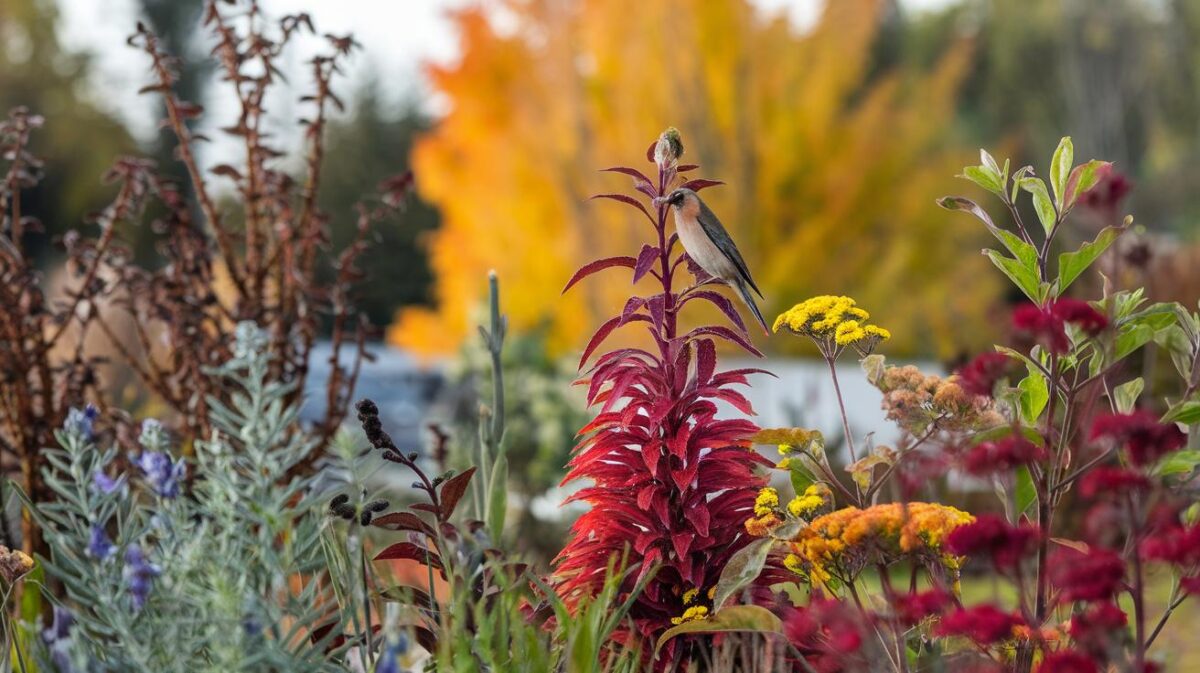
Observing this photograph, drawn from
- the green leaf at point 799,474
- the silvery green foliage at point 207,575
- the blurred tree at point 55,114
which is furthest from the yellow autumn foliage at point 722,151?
the blurred tree at point 55,114

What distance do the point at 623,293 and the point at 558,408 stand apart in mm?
4194

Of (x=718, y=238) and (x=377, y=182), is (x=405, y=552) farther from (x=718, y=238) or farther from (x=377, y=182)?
(x=377, y=182)

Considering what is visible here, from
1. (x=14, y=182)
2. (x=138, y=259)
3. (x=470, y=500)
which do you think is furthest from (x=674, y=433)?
(x=138, y=259)

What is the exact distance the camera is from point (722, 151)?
39.9 feet

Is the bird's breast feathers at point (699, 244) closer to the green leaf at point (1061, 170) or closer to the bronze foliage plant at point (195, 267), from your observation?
the green leaf at point (1061, 170)

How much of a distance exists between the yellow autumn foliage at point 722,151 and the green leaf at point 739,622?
9.77 m

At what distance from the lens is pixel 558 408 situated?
339 inches

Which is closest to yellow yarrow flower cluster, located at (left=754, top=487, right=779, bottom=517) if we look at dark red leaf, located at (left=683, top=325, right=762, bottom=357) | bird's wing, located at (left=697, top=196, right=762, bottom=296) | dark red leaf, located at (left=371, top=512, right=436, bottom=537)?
dark red leaf, located at (left=683, top=325, right=762, bottom=357)

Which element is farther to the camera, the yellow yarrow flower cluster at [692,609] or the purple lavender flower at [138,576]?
the yellow yarrow flower cluster at [692,609]

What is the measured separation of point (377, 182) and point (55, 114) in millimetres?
8594

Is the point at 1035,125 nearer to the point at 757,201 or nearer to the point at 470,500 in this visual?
the point at 757,201

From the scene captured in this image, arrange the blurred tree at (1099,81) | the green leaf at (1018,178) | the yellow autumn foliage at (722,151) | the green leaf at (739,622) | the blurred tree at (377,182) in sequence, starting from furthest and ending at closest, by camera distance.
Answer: the blurred tree at (377,182)
the blurred tree at (1099,81)
the yellow autumn foliage at (722,151)
the green leaf at (1018,178)
the green leaf at (739,622)

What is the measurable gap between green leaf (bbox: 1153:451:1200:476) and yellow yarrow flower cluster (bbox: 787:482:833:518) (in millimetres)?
607

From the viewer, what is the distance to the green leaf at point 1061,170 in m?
2.48
